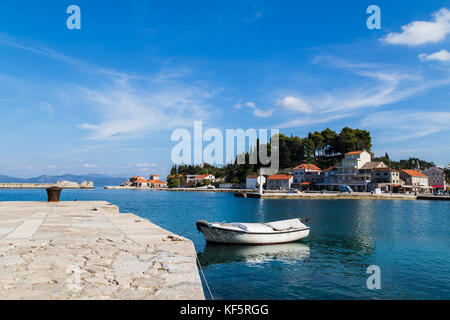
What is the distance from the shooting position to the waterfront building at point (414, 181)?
11611 centimetres

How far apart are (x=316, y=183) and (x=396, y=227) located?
97503mm

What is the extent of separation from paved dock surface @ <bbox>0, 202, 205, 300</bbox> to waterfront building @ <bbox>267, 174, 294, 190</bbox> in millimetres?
124183

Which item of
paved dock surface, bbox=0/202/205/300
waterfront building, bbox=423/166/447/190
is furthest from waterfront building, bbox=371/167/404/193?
paved dock surface, bbox=0/202/205/300

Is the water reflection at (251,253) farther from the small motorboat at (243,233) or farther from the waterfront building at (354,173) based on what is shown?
the waterfront building at (354,173)

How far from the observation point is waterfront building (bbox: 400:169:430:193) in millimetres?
116113

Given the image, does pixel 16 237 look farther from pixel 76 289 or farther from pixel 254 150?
pixel 254 150

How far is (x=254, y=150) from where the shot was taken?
16262cm

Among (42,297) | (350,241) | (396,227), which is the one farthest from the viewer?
(396,227)

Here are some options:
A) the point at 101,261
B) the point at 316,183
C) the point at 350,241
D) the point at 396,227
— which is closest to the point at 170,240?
the point at 101,261

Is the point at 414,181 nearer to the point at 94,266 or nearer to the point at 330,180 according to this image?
the point at 330,180

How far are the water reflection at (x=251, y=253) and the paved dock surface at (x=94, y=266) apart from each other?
4886mm

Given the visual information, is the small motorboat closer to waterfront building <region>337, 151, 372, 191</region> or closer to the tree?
waterfront building <region>337, 151, 372, 191</region>

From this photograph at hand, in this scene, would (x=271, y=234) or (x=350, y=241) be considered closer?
(x=271, y=234)

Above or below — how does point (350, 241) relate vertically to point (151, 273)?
below
